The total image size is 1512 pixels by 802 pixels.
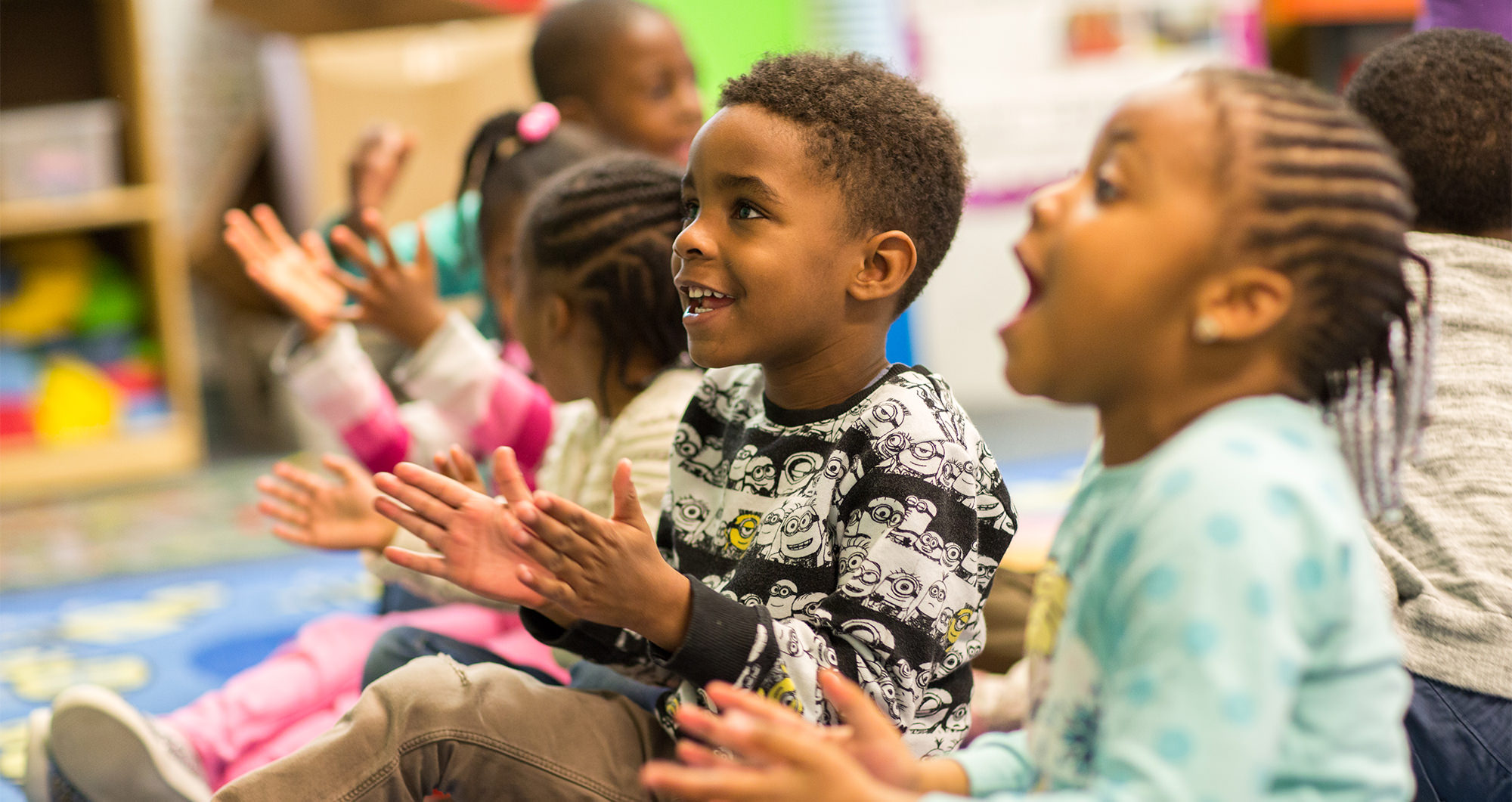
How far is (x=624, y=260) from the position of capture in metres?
1.14

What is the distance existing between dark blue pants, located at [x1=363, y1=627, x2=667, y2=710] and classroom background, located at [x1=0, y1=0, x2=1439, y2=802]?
170 cm

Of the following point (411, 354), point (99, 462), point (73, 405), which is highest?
point (411, 354)

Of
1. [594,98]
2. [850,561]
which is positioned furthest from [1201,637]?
[594,98]

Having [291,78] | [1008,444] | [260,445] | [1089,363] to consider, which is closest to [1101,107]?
[1008,444]

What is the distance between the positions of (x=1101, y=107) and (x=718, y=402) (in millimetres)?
2502

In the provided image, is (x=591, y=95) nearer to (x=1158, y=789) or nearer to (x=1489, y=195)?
(x=1489, y=195)

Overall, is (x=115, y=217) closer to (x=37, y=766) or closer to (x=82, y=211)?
(x=82, y=211)

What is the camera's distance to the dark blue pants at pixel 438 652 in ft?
3.29

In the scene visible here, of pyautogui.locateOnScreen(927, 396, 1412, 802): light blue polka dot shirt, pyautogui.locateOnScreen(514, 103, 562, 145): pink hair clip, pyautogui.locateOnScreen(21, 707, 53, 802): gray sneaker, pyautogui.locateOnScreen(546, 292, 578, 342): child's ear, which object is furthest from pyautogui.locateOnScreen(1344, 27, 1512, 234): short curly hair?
pyautogui.locateOnScreen(21, 707, 53, 802): gray sneaker

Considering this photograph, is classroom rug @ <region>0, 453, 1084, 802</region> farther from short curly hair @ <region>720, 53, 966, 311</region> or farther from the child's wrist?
the child's wrist

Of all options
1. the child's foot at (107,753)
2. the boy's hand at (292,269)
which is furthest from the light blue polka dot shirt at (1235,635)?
the boy's hand at (292,269)

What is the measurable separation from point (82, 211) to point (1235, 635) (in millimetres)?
3096

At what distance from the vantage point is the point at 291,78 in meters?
3.14

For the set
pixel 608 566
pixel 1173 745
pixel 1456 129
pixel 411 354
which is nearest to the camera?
pixel 1173 745
